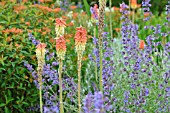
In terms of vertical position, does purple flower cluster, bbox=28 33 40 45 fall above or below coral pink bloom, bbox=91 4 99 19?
below

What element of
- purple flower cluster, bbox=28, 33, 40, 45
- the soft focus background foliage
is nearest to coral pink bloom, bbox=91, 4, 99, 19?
the soft focus background foliage

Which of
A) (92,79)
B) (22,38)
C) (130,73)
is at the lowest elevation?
(92,79)

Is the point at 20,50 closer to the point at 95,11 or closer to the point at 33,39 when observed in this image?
the point at 33,39

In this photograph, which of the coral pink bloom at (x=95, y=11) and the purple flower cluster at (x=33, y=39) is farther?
the purple flower cluster at (x=33, y=39)

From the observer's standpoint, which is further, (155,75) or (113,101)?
(155,75)

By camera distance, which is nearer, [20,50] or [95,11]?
[95,11]

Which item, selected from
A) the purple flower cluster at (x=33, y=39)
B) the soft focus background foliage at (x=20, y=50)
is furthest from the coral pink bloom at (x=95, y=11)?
the purple flower cluster at (x=33, y=39)

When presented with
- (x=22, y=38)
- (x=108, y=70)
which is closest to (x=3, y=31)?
(x=22, y=38)

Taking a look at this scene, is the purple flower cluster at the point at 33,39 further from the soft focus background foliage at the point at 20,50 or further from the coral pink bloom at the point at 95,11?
the coral pink bloom at the point at 95,11

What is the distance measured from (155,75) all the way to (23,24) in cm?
160

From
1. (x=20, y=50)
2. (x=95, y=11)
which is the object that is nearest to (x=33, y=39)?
(x=20, y=50)

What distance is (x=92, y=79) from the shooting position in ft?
17.2

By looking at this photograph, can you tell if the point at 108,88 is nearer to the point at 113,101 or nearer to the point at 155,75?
the point at 113,101

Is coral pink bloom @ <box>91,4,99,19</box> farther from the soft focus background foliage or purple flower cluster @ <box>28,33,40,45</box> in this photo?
purple flower cluster @ <box>28,33,40,45</box>
